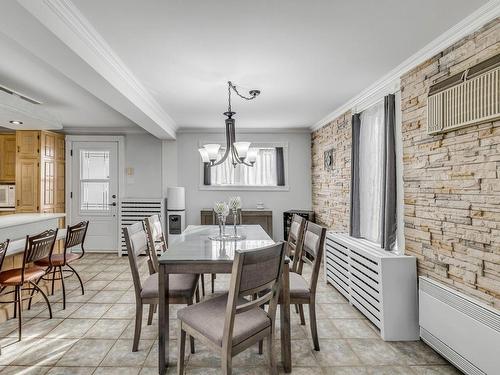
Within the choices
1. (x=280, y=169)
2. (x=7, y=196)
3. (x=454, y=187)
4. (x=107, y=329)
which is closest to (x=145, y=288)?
(x=107, y=329)

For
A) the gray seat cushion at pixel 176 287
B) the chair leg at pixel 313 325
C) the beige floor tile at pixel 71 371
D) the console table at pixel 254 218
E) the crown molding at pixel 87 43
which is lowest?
the beige floor tile at pixel 71 371

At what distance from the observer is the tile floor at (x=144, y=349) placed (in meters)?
2.06

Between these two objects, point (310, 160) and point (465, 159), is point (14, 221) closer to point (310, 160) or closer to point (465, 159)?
point (465, 159)

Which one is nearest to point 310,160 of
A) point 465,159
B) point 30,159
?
point 465,159

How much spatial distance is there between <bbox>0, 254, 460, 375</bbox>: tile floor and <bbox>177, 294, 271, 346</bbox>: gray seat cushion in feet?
1.67

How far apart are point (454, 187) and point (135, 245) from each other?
96.7 inches

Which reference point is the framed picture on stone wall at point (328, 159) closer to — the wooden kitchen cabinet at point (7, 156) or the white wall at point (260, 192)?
the white wall at point (260, 192)

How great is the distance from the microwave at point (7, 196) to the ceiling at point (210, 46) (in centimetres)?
229

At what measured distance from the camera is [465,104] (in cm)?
196

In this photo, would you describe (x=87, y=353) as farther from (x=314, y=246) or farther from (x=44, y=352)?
(x=314, y=246)

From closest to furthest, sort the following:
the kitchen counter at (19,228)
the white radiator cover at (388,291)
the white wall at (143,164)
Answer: the white radiator cover at (388,291)
the kitchen counter at (19,228)
the white wall at (143,164)

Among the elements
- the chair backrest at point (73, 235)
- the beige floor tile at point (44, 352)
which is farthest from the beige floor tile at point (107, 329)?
the chair backrest at point (73, 235)

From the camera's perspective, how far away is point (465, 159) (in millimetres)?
2020

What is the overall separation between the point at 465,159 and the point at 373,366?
1.60 meters
